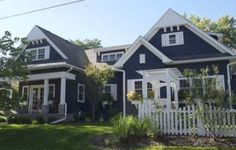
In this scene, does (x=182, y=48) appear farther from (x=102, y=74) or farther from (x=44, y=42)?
(x=44, y=42)

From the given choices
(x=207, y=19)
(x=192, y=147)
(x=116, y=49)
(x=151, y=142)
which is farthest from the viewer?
(x=207, y=19)

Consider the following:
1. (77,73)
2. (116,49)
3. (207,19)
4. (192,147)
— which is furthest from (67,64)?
(207,19)

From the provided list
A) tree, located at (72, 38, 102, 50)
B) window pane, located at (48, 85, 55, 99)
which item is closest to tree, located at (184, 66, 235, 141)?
window pane, located at (48, 85, 55, 99)

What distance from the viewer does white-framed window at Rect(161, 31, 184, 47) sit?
2008cm

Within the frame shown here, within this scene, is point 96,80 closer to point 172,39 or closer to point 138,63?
point 138,63

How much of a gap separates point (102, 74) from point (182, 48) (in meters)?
5.61

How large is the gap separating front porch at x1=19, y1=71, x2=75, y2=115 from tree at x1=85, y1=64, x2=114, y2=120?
172 centimetres

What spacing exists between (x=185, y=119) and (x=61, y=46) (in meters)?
13.9

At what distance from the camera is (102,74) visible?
20.6 meters

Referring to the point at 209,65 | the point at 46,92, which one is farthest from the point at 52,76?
the point at 209,65

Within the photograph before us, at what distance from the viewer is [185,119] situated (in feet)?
40.4

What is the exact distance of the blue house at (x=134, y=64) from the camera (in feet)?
60.7

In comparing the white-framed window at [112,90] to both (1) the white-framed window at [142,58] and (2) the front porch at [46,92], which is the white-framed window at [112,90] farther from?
(1) the white-framed window at [142,58]

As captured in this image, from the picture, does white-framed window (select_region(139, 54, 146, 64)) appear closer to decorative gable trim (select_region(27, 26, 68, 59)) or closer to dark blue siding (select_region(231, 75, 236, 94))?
dark blue siding (select_region(231, 75, 236, 94))
